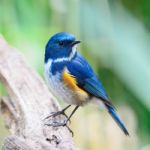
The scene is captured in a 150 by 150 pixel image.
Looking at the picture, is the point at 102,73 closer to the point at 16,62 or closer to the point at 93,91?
the point at 93,91

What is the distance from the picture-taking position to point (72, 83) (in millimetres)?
2902

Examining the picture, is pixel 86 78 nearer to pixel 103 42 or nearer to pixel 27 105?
pixel 103 42

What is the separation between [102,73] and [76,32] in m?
0.19

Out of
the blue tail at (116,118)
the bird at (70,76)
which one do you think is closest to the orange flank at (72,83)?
the bird at (70,76)

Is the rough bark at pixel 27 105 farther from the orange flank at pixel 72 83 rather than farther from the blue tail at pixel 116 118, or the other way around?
the blue tail at pixel 116 118

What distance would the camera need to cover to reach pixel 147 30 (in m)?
2.69

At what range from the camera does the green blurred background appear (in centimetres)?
264

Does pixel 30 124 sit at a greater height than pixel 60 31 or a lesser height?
lesser

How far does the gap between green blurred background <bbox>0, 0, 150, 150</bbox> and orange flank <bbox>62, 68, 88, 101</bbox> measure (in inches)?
3.8

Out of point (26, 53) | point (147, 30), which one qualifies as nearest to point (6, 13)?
point (26, 53)

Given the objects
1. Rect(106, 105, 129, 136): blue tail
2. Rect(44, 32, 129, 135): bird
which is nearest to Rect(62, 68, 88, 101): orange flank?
Rect(44, 32, 129, 135): bird

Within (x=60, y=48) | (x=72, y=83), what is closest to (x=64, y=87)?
(x=72, y=83)

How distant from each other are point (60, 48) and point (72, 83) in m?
0.16

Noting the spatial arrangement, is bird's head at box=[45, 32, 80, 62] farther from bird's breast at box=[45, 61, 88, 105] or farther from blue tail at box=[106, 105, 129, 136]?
blue tail at box=[106, 105, 129, 136]
